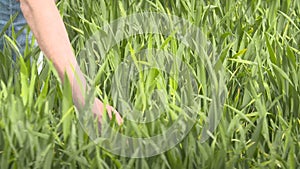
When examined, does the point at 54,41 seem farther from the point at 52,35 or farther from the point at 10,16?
the point at 10,16

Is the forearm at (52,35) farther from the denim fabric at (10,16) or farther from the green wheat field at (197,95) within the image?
the denim fabric at (10,16)

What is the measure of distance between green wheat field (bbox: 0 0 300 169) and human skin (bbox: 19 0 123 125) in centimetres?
4

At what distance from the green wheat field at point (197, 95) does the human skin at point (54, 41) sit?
0.14 ft

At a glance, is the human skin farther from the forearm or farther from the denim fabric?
the denim fabric

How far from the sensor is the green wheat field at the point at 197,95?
1.67m

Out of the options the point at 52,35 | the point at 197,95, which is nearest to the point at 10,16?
the point at 52,35

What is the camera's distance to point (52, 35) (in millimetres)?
1800

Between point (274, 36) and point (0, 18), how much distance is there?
0.78 meters

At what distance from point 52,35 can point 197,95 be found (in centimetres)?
36

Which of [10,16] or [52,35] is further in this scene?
A: [10,16]

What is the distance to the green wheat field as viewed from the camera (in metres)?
1.67

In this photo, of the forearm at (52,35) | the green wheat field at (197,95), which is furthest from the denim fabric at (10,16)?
the forearm at (52,35)

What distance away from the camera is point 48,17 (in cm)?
181

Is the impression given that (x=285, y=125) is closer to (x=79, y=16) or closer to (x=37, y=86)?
(x=37, y=86)
